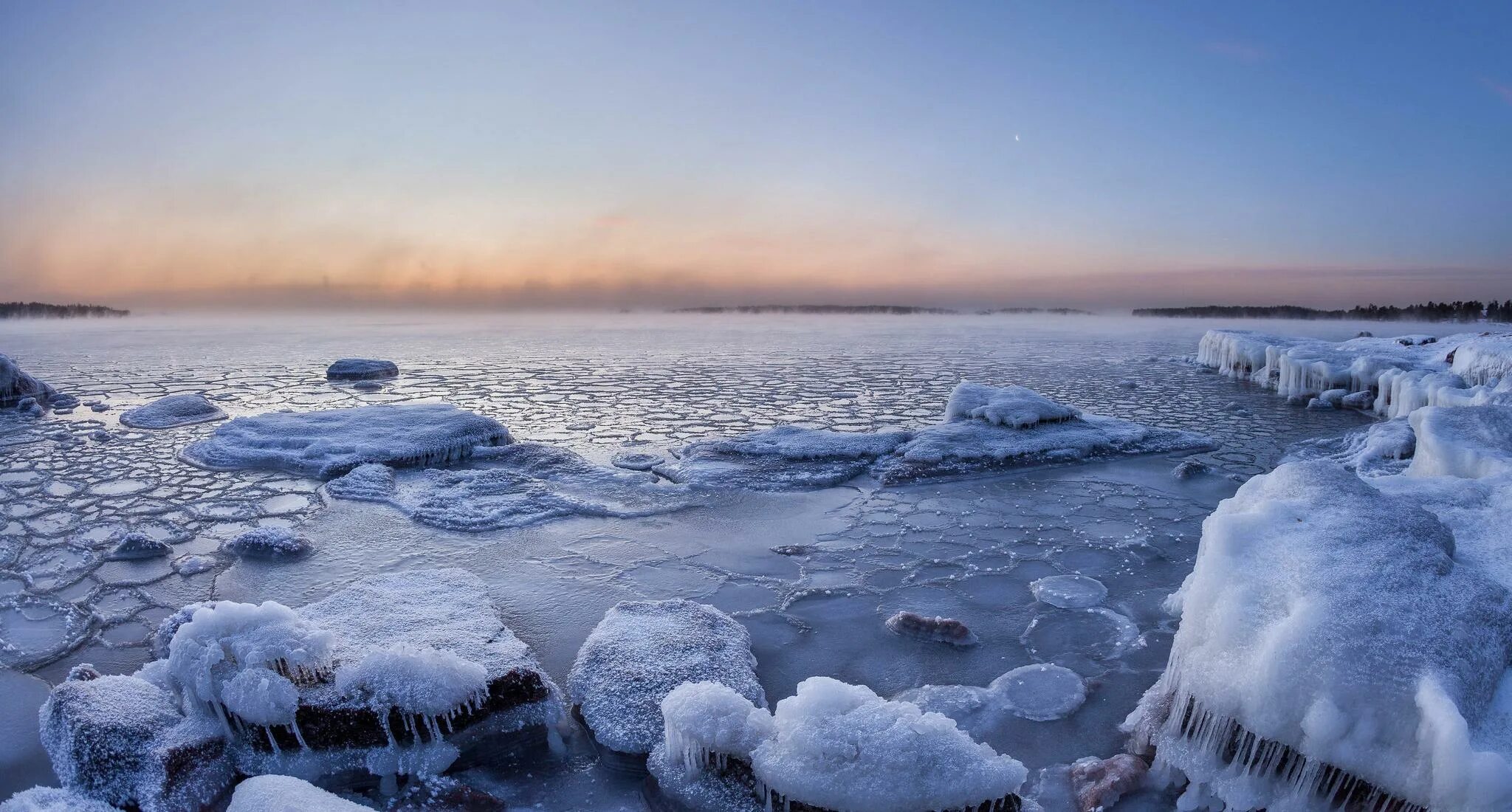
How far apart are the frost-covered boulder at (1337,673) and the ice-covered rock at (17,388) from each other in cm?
2107

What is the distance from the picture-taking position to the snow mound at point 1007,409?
1260 cm

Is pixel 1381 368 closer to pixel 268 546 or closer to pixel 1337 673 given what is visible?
pixel 1337 673

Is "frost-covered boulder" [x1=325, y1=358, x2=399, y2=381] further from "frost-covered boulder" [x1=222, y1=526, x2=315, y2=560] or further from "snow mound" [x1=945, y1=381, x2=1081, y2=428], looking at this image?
"snow mound" [x1=945, y1=381, x2=1081, y2=428]

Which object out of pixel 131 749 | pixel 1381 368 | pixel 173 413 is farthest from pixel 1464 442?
pixel 173 413

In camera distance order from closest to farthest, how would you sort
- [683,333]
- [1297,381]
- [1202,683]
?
[1202,683] < [1297,381] < [683,333]

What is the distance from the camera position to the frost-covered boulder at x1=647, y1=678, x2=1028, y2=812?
11.1 ft

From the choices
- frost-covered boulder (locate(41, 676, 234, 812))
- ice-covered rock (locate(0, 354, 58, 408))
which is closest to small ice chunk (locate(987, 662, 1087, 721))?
frost-covered boulder (locate(41, 676, 234, 812))

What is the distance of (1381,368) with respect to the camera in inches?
675

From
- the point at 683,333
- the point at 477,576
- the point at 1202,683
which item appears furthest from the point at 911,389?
the point at 683,333

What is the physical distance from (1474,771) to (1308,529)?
2055mm

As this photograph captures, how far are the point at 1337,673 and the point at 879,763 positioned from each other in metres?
2.09

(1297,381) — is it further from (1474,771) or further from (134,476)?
(134,476)

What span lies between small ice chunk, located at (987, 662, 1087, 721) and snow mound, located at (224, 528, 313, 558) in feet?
20.9

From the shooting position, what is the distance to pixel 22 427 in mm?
13711
